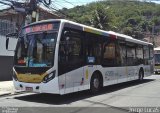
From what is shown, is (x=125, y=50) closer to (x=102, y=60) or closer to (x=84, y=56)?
(x=102, y=60)

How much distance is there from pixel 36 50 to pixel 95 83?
11.9ft

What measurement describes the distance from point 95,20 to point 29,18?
25323mm

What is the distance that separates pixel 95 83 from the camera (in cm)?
1508

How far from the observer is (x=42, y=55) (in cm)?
1245

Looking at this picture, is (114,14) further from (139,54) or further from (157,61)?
(139,54)

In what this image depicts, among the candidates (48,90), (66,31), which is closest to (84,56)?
(66,31)

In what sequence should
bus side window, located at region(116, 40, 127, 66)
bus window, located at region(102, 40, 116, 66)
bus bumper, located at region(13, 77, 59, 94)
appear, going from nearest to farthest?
bus bumper, located at region(13, 77, 59, 94) < bus window, located at region(102, 40, 116, 66) < bus side window, located at region(116, 40, 127, 66)

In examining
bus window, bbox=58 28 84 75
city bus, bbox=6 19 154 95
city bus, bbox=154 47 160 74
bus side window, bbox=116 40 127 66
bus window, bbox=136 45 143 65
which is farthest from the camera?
city bus, bbox=154 47 160 74

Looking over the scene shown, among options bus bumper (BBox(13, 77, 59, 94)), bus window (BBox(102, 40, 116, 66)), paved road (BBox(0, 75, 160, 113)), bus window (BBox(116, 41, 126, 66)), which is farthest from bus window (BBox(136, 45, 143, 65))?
bus bumper (BBox(13, 77, 59, 94))

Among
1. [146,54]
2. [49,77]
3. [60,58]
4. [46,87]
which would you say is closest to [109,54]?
→ [60,58]

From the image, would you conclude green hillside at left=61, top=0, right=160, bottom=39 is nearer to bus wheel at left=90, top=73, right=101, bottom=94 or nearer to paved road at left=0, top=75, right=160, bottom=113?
bus wheel at left=90, top=73, right=101, bottom=94

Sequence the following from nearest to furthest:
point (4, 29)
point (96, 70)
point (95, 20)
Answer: point (96, 70)
point (4, 29)
point (95, 20)

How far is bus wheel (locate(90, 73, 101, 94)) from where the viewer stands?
48.6ft

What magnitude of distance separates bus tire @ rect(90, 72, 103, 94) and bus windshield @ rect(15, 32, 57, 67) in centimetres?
317
